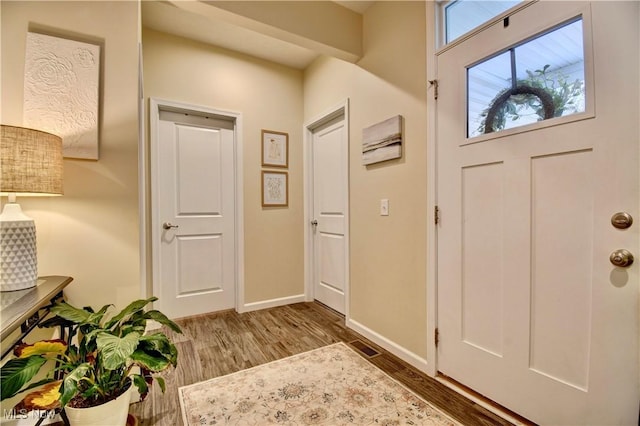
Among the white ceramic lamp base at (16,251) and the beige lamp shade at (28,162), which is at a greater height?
the beige lamp shade at (28,162)

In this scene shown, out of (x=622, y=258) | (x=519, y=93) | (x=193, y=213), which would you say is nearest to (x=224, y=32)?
(x=193, y=213)

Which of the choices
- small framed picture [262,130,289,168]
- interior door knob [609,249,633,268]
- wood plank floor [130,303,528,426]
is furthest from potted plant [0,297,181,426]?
small framed picture [262,130,289,168]

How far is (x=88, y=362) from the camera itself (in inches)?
47.7

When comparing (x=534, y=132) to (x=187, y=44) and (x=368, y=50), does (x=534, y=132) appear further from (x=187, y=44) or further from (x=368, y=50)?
(x=187, y=44)

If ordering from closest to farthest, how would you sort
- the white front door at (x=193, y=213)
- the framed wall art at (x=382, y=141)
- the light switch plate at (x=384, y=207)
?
the framed wall art at (x=382, y=141) → the light switch plate at (x=384, y=207) → the white front door at (x=193, y=213)

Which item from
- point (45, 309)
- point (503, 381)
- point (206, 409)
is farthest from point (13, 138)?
point (503, 381)

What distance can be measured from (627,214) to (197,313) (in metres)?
3.15

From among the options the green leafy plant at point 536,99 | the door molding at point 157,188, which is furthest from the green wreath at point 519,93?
the door molding at point 157,188

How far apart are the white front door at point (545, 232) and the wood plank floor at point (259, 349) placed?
180 millimetres

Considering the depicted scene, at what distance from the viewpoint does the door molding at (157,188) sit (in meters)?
2.60

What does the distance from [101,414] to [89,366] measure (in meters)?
0.21

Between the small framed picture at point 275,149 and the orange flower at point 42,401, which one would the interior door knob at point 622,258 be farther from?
the small framed picture at point 275,149

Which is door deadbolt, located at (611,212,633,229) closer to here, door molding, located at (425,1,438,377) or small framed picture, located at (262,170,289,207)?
door molding, located at (425,1,438,377)

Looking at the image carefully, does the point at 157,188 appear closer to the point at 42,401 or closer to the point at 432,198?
the point at 42,401
